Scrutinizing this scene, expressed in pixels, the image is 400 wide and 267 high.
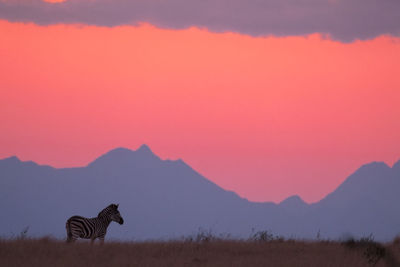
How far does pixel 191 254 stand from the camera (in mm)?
24219

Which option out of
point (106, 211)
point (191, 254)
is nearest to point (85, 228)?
point (106, 211)

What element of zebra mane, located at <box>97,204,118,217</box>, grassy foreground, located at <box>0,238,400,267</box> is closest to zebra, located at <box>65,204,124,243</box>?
zebra mane, located at <box>97,204,118,217</box>

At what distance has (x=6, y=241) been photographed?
24.6 meters

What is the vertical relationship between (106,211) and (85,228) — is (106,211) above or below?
above

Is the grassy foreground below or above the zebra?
below

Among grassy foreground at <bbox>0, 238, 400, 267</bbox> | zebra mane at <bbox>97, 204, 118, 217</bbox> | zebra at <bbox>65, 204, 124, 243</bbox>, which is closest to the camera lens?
grassy foreground at <bbox>0, 238, 400, 267</bbox>

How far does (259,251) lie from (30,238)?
325 inches

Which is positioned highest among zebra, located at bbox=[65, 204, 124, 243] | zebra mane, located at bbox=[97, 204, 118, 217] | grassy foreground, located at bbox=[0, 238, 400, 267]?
zebra mane, located at bbox=[97, 204, 118, 217]

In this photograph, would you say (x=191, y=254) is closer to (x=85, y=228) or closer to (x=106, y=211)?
(x=85, y=228)

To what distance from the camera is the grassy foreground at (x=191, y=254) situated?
2206 cm

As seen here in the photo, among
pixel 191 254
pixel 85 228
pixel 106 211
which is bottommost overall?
pixel 191 254

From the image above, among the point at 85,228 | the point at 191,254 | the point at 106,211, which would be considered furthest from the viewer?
the point at 106,211

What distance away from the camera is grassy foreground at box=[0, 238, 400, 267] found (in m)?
22.1

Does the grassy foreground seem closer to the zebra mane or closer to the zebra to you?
the zebra
